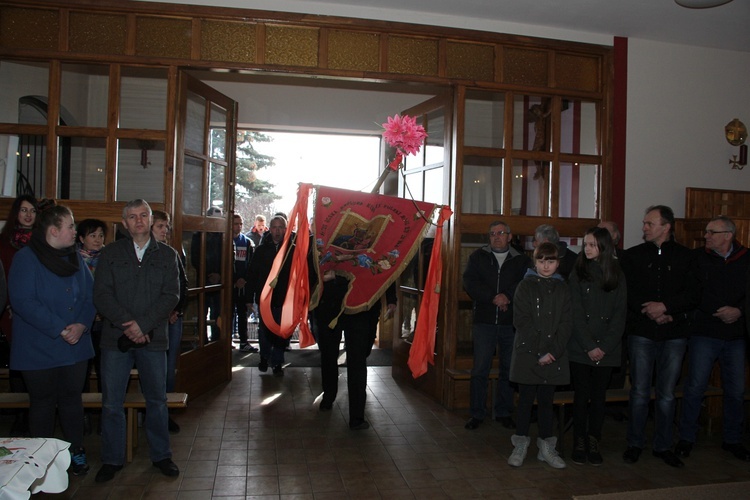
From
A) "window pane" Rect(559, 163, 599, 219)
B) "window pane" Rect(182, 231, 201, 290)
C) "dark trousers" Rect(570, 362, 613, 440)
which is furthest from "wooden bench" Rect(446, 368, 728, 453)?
"window pane" Rect(182, 231, 201, 290)

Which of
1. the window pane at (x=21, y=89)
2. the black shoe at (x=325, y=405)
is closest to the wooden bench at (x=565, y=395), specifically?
the black shoe at (x=325, y=405)

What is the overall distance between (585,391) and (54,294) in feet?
10.0

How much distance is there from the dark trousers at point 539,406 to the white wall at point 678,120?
2.19 m

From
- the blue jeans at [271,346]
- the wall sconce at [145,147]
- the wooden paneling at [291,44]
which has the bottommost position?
the blue jeans at [271,346]

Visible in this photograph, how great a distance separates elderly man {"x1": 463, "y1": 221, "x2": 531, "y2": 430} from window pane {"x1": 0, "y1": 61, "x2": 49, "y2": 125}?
3329mm

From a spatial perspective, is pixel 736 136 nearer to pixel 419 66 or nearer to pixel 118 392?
pixel 419 66

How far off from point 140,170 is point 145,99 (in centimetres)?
52

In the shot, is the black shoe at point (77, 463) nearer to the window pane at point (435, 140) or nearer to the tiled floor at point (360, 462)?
the tiled floor at point (360, 462)

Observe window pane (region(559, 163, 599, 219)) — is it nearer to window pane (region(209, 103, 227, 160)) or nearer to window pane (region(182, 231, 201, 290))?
window pane (region(209, 103, 227, 160))

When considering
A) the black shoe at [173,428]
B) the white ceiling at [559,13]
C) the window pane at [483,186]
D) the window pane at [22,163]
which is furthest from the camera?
the window pane at [483,186]

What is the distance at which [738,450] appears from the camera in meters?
4.09

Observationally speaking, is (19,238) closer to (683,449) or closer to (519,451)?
(519,451)

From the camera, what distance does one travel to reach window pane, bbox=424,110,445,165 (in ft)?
17.8

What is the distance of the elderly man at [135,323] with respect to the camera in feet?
10.9
